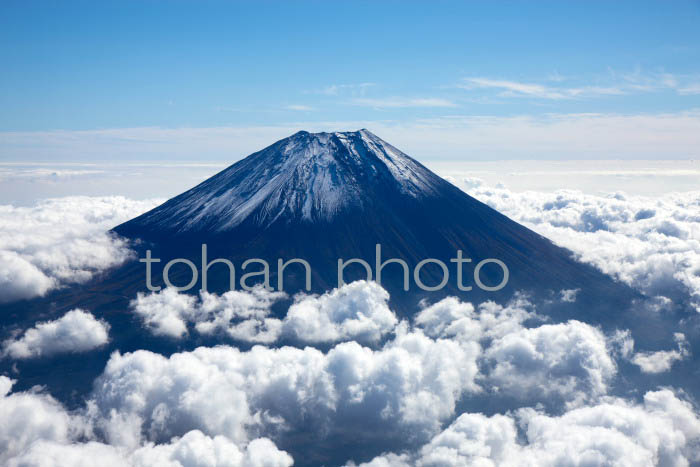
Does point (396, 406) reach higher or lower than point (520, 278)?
lower

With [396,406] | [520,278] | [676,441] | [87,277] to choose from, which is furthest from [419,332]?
[87,277]

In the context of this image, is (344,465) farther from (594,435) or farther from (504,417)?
(594,435)

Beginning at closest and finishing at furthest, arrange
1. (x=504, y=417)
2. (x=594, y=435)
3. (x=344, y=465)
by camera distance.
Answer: (x=594, y=435), (x=344, y=465), (x=504, y=417)

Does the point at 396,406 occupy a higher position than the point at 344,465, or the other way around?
the point at 396,406

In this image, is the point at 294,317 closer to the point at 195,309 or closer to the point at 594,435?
the point at 195,309

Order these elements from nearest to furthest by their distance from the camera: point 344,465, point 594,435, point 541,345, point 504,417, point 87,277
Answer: point 594,435
point 344,465
point 504,417
point 541,345
point 87,277

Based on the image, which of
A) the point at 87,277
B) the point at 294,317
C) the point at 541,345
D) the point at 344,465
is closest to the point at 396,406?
the point at 344,465

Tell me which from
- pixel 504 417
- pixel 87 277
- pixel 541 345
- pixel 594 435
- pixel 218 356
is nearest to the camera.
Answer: pixel 594 435

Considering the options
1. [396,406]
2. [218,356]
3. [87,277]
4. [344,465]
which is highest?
[87,277]

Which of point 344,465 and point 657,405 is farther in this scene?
point 657,405
